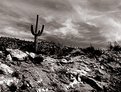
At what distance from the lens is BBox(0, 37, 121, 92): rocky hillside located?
490 inches

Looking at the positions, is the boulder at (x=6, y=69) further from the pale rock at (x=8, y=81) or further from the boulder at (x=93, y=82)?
the boulder at (x=93, y=82)

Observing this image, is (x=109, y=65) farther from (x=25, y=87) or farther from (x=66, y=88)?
(x=25, y=87)

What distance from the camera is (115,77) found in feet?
52.9

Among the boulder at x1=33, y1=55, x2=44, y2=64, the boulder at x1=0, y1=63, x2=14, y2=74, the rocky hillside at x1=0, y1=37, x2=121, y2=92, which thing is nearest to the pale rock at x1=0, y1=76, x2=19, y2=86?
the rocky hillside at x1=0, y1=37, x2=121, y2=92

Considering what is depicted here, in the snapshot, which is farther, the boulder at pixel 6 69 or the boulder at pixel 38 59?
the boulder at pixel 38 59

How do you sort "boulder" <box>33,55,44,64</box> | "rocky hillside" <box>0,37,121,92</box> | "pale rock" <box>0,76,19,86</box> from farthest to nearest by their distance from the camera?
1. "boulder" <box>33,55,44,64</box>
2. "rocky hillside" <box>0,37,121,92</box>
3. "pale rock" <box>0,76,19,86</box>

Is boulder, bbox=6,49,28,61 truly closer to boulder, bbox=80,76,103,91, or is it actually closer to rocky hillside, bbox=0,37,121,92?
rocky hillside, bbox=0,37,121,92

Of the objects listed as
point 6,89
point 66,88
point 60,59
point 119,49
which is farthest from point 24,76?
point 119,49

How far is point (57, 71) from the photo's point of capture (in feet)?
48.3

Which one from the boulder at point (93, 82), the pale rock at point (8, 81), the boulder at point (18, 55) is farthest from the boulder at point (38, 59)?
the boulder at point (93, 82)

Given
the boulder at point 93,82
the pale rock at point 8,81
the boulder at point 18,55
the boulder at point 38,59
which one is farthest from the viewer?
the boulder at point 38,59

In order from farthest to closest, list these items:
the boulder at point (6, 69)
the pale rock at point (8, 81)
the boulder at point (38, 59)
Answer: the boulder at point (38, 59)
the boulder at point (6, 69)
the pale rock at point (8, 81)

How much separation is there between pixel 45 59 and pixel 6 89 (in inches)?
195

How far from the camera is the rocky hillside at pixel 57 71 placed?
1245 centimetres
